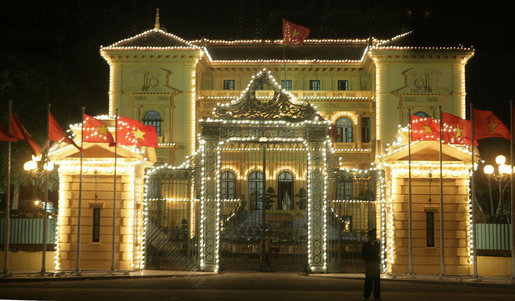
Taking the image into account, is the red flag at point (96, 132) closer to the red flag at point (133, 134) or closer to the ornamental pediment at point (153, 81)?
the red flag at point (133, 134)

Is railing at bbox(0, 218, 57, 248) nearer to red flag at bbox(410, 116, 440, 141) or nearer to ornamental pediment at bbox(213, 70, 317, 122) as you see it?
ornamental pediment at bbox(213, 70, 317, 122)

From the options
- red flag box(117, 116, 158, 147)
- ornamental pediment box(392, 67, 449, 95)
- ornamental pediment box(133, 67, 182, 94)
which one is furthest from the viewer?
ornamental pediment box(133, 67, 182, 94)

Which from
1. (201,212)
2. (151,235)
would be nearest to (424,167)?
(201,212)

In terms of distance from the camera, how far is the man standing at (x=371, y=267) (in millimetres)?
14781

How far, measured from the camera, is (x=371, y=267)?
15000 mm

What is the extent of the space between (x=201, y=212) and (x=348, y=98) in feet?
92.3

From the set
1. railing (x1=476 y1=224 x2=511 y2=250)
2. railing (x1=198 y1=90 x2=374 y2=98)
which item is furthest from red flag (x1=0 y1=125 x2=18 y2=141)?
railing (x1=198 y1=90 x2=374 y2=98)

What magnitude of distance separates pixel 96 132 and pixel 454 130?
1119 centimetres

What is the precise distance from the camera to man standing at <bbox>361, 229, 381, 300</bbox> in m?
14.8

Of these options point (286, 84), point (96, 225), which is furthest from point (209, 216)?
point (286, 84)

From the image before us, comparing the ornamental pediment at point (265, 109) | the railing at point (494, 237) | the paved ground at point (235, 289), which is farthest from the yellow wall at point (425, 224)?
the ornamental pediment at point (265, 109)

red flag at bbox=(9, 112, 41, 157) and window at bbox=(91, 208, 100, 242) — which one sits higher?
red flag at bbox=(9, 112, 41, 157)

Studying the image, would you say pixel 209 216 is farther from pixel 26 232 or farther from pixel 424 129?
pixel 424 129

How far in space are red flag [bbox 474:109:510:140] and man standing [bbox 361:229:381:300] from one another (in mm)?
7352
